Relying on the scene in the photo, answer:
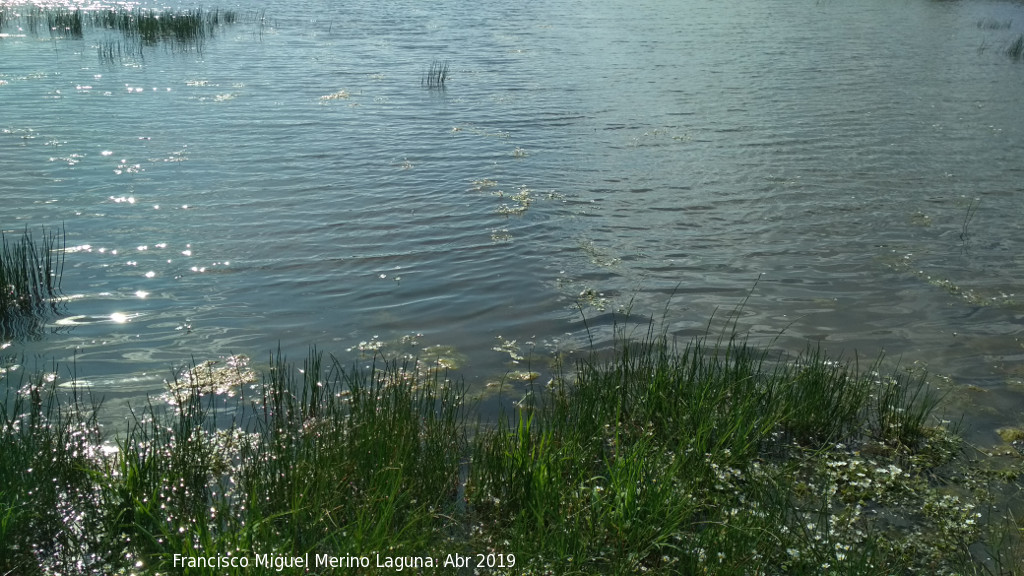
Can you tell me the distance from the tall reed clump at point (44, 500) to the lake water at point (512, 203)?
1.62 meters

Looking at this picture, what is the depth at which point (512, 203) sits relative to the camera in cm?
1158

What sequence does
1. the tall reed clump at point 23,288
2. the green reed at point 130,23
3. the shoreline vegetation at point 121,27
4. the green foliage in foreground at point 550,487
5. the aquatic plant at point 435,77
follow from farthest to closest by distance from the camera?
1. the green reed at point 130,23
2. the shoreline vegetation at point 121,27
3. the aquatic plant at point 435,77
4. the tall reed clump at point 23,288
5. the green foliage in foreground at point 550,487

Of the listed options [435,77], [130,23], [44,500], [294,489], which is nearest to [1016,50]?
[435,77]

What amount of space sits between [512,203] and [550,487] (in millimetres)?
7267

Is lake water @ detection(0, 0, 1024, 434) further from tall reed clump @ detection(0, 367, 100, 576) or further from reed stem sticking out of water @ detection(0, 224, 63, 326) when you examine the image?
tall reed clump @ detection(0, 367, 100, 576)

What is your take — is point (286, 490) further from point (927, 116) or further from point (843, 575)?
point (927, 116)

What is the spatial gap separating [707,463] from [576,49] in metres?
20.5

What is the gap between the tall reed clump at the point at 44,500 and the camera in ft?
13.3

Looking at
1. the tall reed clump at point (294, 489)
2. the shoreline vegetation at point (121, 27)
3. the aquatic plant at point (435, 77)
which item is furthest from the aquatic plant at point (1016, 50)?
the tall reed clump at point (294, 489)

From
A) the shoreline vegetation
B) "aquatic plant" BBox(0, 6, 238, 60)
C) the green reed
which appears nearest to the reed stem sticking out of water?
the shoreline vegetation

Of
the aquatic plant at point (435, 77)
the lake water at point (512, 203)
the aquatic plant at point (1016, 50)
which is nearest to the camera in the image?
the lake water at point (512, 203)

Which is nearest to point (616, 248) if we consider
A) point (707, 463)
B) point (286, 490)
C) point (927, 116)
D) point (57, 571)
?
point (707, 463)

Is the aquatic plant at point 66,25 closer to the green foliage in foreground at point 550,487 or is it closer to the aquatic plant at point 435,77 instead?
the aquatic plant at point 435,77

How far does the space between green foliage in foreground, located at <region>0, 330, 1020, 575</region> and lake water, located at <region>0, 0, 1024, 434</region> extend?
50.2 inches
